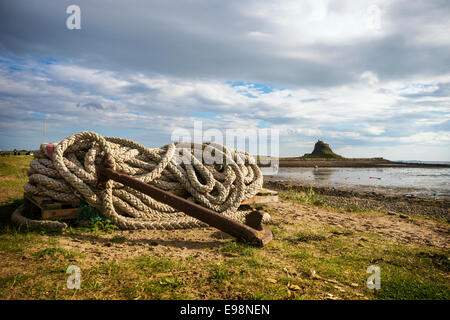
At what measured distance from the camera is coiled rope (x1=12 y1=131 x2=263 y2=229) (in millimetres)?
4160

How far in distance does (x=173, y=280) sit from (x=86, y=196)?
2254mm

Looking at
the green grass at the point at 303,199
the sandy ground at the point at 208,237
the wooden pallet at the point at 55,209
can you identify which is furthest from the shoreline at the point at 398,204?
the wooden pallet at the point at 55,209

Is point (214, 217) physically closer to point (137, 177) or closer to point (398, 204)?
point (137, 177)

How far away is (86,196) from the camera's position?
406 cm

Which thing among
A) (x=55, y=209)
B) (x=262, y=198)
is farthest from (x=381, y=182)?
(x=55, y=209)

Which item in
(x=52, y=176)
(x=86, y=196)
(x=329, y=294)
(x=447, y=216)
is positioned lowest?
(x=447, y=216)

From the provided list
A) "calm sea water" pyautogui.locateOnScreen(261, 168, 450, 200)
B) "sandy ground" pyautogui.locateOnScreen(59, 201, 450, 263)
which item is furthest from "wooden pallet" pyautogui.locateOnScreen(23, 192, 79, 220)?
"calm sea water" pyautogui.locateOnScreen(261, 168, 450, 200)

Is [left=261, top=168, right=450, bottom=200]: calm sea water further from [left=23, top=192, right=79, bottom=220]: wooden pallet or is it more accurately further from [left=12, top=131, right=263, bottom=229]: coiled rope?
[left=23, top=192, right=79, bottom=220]: wooden pallet

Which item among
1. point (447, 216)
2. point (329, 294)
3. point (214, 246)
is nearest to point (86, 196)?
point (214, 246)

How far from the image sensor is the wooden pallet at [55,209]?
4070 millimetres

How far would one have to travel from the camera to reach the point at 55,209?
4.11m

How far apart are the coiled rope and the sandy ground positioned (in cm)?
34
